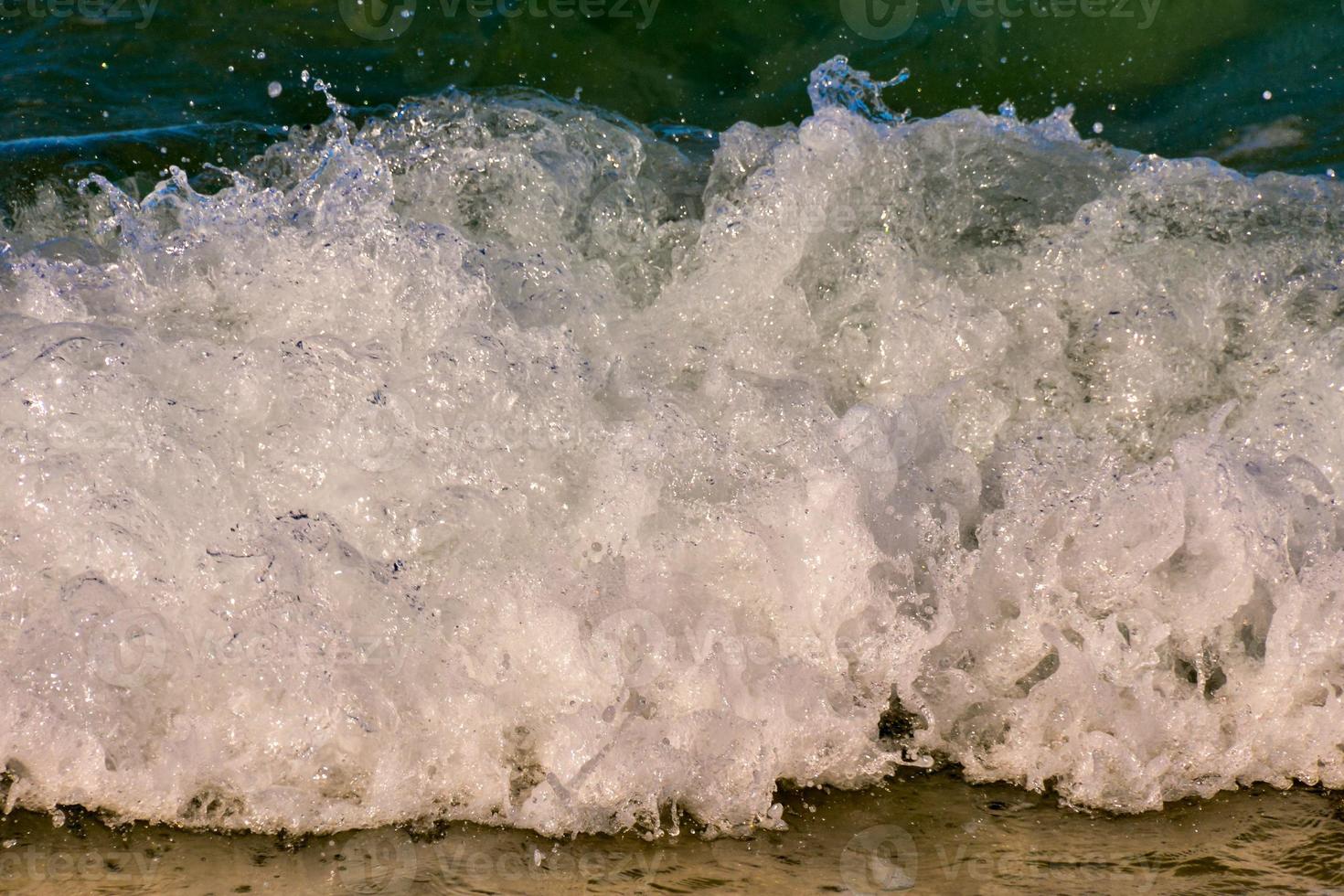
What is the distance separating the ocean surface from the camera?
2.07 metres

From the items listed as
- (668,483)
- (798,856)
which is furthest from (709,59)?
(798,856)

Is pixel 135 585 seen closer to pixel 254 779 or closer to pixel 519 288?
pixel 254 779

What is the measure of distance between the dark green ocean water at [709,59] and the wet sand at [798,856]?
293 centimetres

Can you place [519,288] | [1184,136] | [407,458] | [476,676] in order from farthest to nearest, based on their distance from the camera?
[1184,136], [519,288], [407,458], [476,676]

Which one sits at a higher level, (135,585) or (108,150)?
(108,150)

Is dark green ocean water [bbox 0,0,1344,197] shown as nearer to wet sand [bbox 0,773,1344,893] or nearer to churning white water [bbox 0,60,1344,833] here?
churning white water [bbox 0,60,1344,833]

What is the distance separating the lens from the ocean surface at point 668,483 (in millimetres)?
2070

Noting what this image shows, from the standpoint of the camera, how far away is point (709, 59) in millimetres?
A: 4965

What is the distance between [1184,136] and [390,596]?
383cm

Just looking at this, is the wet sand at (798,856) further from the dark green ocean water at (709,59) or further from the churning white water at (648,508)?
the dark green ocean water at (709,59)

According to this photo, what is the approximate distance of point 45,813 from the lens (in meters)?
1.96

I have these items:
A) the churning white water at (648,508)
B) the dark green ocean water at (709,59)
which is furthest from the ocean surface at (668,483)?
the dark green ocean water at (709,59)

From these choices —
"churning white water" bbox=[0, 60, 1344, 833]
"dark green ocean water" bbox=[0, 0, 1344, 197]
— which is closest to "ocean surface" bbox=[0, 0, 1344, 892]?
"churning white water" bbox=[0, 60, 1344, 833]

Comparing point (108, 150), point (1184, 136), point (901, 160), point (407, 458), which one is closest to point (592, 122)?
point (901, 160)
